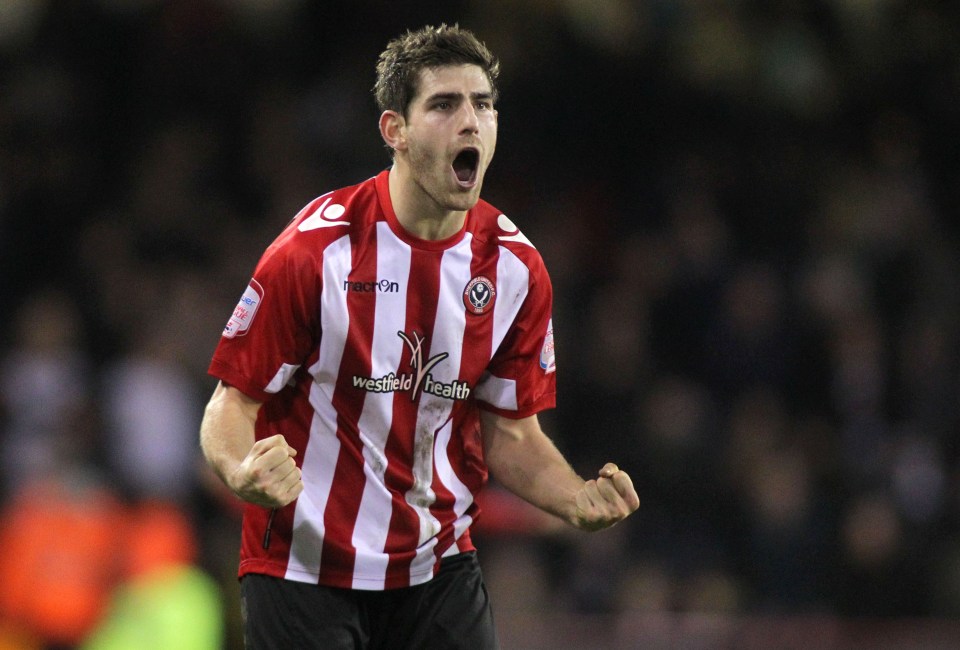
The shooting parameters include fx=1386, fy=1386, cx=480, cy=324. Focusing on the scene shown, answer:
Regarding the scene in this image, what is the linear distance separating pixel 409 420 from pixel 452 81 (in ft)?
2.87

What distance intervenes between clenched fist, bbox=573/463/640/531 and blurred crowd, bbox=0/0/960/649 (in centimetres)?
321

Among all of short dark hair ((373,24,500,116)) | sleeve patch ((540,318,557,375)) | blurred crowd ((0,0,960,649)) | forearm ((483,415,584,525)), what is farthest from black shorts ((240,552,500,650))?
blurred crowd ((0,0,960,649))

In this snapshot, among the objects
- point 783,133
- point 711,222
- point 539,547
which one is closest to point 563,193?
point 711,222

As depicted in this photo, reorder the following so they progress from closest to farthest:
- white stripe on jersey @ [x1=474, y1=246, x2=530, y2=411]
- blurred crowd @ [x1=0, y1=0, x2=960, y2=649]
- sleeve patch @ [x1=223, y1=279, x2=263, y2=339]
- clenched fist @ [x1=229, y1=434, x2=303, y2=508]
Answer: clenched fist @ [x1=229, y1=434, x2=303, y2=508] < sleeve patch @ [x1=223, y1=279, x2=263, y2=339] < white stripe on jersey @ [x1=474, y1=246, x2=530, y2=411] < blurred crowd @ [x1=0, y1=0, x2=960, y2=649]

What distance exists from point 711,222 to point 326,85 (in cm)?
266

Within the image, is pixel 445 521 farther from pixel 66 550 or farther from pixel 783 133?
pixel 783 133

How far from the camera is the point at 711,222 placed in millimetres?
Answer: 8641

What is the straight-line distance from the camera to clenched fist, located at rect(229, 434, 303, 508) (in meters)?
3.07

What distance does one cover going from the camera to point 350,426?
11.6 ft

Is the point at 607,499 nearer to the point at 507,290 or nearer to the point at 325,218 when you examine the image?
the point at 507,290

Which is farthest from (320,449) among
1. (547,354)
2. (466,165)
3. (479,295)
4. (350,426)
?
(466,165)

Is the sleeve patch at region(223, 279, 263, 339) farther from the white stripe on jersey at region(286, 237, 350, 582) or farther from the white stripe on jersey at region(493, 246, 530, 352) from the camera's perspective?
the white stripe on jersey at region(493, 246, 530, 352)

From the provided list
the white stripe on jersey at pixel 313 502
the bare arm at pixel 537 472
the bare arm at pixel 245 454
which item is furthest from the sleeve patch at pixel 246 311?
the bare arm at pixel 537 472

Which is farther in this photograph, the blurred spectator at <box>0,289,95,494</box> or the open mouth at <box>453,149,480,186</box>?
the blurred spectator at <box>0,289,95,494</box>
